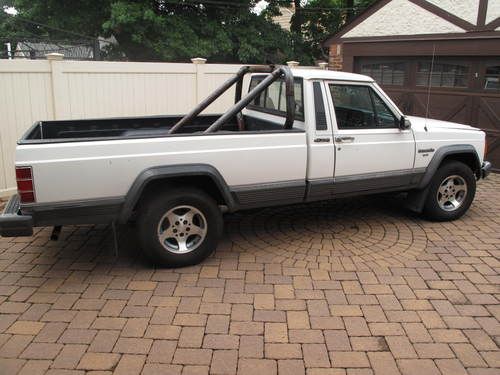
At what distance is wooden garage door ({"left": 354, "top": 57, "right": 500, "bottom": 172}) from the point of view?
8672 millimetres

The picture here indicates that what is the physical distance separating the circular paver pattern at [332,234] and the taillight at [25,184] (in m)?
2.13

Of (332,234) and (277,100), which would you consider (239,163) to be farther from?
(332,234)

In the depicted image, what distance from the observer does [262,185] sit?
469 cm

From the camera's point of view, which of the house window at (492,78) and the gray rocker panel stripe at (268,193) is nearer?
the gray rocker panel stripe at (268,193)

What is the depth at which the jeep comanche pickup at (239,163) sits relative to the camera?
3953 mm

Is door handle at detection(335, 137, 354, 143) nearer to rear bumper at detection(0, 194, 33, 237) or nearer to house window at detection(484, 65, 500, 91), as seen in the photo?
Answer: rear bumper at detection(0, 194, 33, 237)

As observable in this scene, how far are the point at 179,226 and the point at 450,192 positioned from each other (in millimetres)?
3585

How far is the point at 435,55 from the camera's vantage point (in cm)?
929

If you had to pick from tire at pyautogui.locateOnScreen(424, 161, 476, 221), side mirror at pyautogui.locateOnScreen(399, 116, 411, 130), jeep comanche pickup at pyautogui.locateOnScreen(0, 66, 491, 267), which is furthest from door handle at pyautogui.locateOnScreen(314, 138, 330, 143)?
tire at pyautogui.locateOnScreen(424, 161, 476, 221)

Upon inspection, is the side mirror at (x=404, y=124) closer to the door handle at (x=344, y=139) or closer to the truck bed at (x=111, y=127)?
the door handle at (x=344, y=139)

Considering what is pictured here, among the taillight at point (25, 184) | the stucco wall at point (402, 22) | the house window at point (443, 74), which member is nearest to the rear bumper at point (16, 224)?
the taillight at point (25, 184)

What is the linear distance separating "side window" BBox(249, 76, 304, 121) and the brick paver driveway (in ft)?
4.63

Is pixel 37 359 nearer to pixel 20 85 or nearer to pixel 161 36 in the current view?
pixel 20 85

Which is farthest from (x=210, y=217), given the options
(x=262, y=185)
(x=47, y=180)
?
(x=47, y=180)
